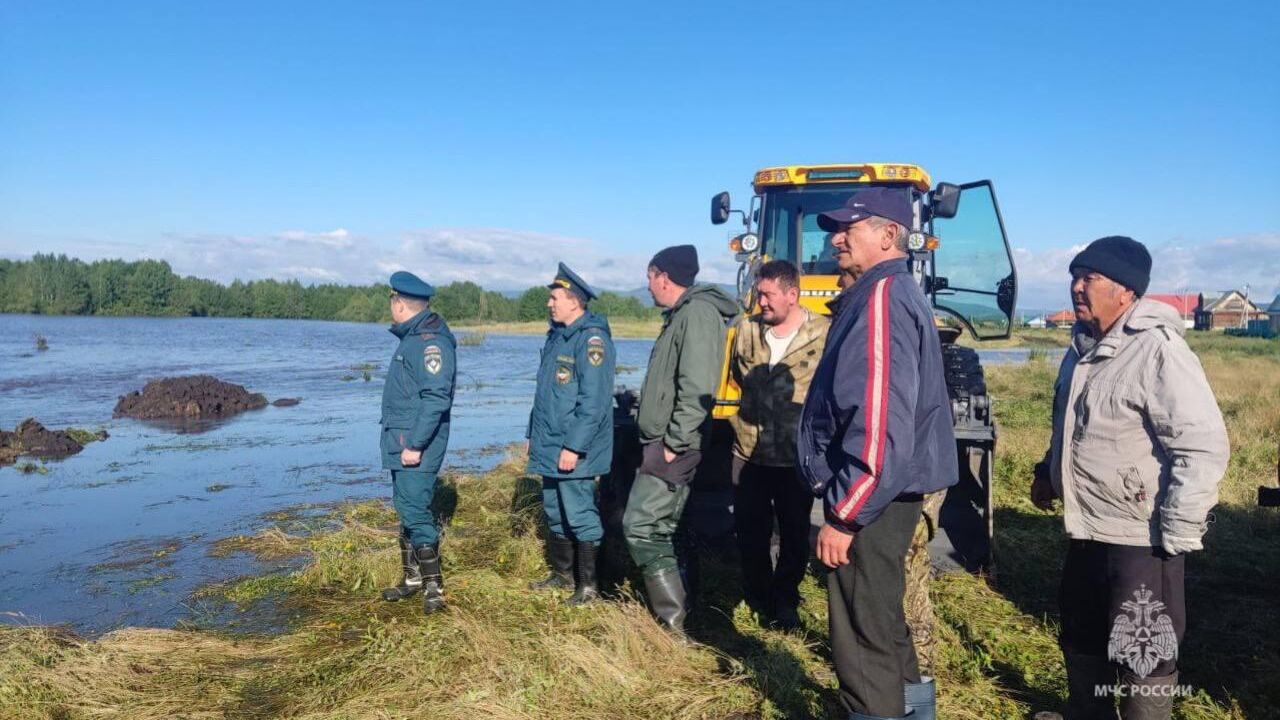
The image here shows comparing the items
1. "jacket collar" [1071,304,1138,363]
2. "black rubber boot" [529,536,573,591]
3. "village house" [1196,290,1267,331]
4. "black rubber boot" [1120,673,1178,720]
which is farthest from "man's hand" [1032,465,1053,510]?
"village house" [1196,290,1267,331]

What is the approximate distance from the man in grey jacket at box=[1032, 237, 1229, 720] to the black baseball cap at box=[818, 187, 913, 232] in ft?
2.69

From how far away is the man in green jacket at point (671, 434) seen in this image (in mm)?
4176

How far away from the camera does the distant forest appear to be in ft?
251

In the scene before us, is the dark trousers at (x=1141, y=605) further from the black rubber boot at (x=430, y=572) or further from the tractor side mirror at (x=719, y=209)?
the tractor side mirror at (x=719, y=209)

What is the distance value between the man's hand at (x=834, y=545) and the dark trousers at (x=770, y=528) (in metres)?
1.70

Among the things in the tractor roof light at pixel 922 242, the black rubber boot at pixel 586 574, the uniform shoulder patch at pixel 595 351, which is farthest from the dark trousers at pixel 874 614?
the tractor roof light at pixel 922 242

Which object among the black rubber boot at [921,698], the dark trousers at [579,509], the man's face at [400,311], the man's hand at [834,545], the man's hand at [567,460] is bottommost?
the black rubber boot at [921,698]

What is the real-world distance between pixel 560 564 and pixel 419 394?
1.36m

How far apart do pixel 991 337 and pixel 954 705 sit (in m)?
3.92

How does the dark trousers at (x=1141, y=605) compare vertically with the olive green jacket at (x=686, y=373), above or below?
below

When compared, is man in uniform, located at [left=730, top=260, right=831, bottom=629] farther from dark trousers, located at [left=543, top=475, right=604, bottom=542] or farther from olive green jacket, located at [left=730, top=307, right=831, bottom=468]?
dark trousers, located at [left=543, top=475, right=604, bottom=542]

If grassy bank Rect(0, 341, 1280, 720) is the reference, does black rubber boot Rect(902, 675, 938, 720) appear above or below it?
above

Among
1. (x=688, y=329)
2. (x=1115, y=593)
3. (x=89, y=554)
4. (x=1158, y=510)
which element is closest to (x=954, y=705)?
(x=1115, y=593)

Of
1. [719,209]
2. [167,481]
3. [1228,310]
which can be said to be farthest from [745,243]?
[1228,310]
